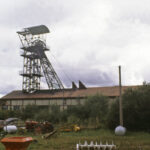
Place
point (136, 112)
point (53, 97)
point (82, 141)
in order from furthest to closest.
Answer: point (53, 97), point (136, 112), point (82, 141)

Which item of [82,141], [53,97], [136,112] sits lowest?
[82,141]

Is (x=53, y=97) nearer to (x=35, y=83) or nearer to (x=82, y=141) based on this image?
(x=35, y=83)

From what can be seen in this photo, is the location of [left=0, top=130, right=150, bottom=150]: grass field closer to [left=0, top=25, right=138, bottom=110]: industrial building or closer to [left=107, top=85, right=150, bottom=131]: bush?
[left=107, top=85, right=150, bottom=131]: bush

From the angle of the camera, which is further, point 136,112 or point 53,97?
point 53,97

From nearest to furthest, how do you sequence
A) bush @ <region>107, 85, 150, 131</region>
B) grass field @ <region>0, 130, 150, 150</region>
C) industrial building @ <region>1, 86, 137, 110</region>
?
grass field @ <region>0, 130, 150, 150</region>
bush @ <region>107, 85, 150, 131</region>
industrial building @ <region>1, 86, 137, 110</region>

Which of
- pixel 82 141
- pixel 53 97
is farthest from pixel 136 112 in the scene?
pixel 53 97

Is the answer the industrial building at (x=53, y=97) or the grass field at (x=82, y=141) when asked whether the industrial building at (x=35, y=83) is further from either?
the grass field at (x=82, y=141)

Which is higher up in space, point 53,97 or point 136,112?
point 53,97

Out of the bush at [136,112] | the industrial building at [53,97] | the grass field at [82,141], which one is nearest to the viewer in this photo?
the grass field at [82,141]

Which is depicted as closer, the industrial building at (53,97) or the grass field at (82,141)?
the grass field at (82,141)

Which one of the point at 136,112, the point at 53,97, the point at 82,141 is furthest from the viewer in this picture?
the point at 53,97

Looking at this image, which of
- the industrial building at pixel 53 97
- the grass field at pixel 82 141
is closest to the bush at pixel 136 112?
the grass field at pixel 82 141

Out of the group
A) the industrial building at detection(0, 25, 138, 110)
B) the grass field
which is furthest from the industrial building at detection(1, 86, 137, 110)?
the grass field

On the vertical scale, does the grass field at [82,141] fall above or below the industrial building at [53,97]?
below
